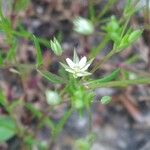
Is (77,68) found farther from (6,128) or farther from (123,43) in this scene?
(6,128)

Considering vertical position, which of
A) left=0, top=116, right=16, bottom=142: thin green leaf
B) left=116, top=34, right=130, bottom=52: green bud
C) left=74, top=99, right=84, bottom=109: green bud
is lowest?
left=74, top=99, right=84, bottom=109: green bud

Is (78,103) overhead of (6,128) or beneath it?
beneath

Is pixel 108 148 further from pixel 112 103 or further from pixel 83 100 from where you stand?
pixel 83 100

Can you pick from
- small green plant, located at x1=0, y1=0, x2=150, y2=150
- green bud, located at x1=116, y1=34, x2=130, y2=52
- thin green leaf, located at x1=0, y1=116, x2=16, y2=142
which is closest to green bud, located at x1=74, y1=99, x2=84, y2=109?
small green plant, located at x1=0, y1=0, x2=150, y2=150

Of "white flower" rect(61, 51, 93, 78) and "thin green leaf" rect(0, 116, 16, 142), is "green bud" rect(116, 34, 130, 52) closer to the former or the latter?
"white flower" rect(61, 51, 93, 78)

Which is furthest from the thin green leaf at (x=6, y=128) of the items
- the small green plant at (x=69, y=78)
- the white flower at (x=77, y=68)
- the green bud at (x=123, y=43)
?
the green bud at (x=123, y=43)

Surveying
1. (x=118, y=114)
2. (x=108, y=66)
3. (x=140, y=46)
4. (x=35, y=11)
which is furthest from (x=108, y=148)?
(x=35, y=11)

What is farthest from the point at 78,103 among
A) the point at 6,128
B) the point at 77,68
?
the point at 6,128

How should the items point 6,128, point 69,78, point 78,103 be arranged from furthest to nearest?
point 6,128
point 69,78
point 78,103

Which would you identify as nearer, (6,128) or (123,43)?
(123,43)

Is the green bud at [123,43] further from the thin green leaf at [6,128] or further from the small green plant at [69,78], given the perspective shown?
the thin green leaf at [6,128]

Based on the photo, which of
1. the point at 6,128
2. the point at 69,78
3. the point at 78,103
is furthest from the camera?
the point at 6,128

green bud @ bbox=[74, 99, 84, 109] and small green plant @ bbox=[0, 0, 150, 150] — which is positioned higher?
small green plant @ bbox=[0, 0, 150, 150]
